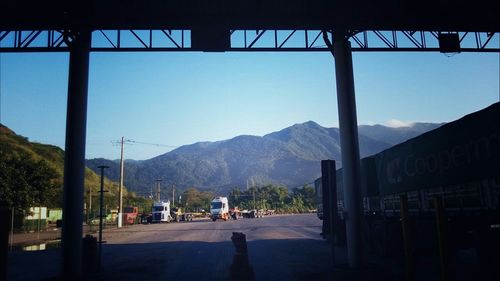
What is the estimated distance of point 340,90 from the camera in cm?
1316

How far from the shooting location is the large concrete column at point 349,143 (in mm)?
12539

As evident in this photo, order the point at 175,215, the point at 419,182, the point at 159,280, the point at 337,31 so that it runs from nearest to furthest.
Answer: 1. the point at 159,280
2. the point at 419,182
3. the point at 337,31
4. the point at 175,215

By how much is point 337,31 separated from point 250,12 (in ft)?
9.69

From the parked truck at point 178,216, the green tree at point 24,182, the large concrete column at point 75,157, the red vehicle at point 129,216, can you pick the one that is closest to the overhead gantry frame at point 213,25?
the large concrete column at point 75,157

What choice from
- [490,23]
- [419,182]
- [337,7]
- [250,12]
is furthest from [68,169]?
[490,23]

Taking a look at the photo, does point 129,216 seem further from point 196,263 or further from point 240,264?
point 240,264

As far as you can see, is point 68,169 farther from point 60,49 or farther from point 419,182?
point 419,182

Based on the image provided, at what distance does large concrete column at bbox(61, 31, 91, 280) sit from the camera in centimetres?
1190

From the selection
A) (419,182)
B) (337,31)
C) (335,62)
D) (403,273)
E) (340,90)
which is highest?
(337,31)

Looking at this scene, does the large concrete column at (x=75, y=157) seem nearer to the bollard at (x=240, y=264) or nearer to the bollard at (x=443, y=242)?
the bollard at (x=240, y=264)

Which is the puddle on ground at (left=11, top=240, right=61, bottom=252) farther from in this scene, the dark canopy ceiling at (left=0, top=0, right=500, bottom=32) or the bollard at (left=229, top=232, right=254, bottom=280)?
the bollard at (left=229, top=232, right=254, bottom=280)

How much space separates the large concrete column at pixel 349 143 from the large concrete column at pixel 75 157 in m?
8.10

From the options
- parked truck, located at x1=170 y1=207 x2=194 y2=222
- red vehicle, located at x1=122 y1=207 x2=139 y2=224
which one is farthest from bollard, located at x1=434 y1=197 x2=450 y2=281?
parked truck, located at x1=170 y1=207 x2=194 y2=222

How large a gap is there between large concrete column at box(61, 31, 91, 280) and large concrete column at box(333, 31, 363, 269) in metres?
8.10
